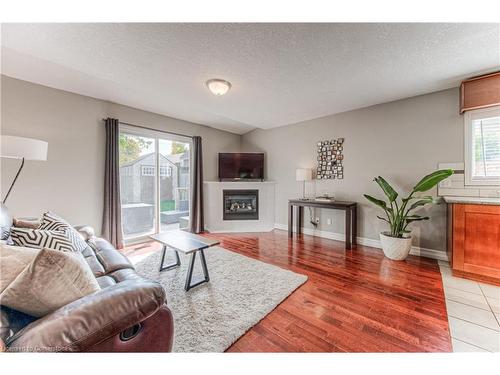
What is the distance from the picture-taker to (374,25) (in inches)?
62.7

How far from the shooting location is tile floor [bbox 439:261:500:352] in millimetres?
1437

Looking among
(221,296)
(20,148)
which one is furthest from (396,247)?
(20,148)

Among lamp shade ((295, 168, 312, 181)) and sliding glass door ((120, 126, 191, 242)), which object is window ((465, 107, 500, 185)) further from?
sliding glass door ((120, 126, 191, 242))

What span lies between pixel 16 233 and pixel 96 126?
252cm

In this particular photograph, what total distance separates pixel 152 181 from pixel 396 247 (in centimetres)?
417

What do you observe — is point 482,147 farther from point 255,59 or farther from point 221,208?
point 221,208

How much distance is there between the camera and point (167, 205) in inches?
169

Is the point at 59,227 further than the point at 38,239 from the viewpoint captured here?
Yes

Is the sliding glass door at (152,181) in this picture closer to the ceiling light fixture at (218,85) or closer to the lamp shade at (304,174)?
the ceiling light fixture at (218,85)

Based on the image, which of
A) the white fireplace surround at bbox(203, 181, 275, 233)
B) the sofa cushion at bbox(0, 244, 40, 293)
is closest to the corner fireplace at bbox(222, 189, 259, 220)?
the white fireplace surround at bbox(203, 181, 275, 233)

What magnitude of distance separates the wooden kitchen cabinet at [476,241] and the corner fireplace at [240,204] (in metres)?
3.26

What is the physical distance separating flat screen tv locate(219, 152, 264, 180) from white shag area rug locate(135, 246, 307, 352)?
2.30m
